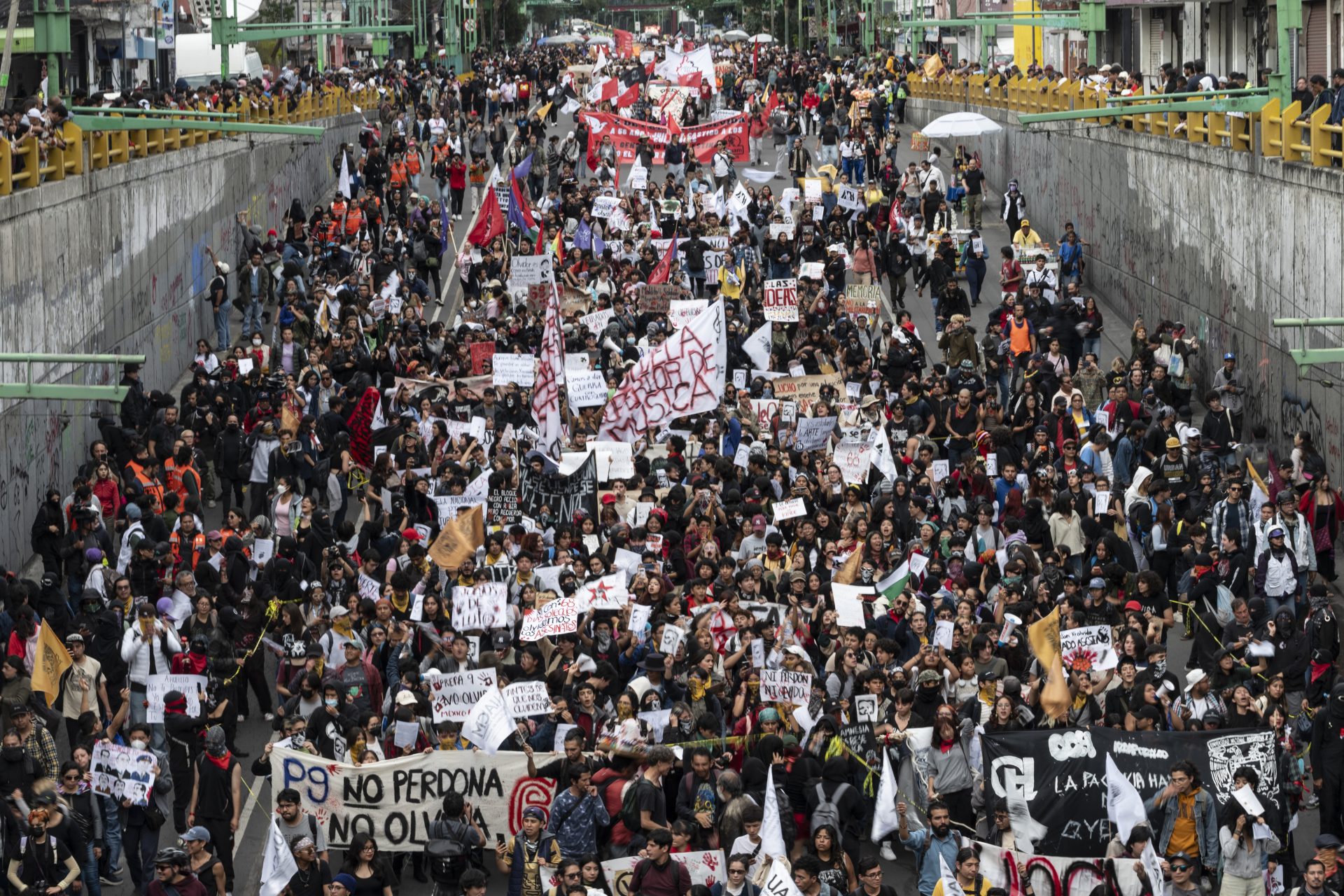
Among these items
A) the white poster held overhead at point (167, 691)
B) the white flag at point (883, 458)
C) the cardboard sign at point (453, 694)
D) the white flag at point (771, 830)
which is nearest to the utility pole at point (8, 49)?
the white flag at point (883, 458)

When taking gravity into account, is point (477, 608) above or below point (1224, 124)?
below

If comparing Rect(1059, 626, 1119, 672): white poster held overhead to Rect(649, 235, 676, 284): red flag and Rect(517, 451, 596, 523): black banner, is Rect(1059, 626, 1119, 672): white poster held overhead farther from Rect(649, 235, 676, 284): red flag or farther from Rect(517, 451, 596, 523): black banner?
Rect(649, 235, 676, 284): red flag

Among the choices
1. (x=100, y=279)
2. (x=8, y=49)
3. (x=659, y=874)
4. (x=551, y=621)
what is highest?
(x=8, y=49)

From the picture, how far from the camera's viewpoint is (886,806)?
13.5 metres

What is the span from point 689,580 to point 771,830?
5.51 metres

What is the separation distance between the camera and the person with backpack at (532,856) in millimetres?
12797

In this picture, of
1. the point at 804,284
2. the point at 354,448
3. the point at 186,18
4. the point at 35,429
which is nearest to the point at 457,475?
the point at 354,448

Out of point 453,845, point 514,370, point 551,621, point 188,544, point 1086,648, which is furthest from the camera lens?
point 514,370

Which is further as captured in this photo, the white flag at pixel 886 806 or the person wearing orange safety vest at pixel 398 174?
the person wearing orange safety vest at pixel 398 174

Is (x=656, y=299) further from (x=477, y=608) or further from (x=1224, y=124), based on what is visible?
(x=477, y=608)

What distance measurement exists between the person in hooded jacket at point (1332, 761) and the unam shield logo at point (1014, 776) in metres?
1.93

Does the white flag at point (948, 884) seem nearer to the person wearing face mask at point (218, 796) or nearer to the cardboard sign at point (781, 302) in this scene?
the person wearing face mask at point (218, 796)

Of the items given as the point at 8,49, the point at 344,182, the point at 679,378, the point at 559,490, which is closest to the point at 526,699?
the point at 559,490

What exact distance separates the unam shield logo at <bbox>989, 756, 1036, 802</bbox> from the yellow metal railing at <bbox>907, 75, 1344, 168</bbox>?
10661 millimetres
